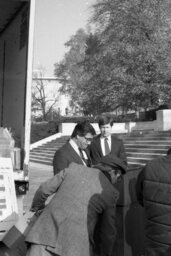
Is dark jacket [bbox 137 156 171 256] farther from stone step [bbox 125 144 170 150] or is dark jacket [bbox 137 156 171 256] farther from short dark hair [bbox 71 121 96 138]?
stone step [bbox 125 144 170 150]

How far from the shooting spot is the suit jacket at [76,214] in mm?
2963

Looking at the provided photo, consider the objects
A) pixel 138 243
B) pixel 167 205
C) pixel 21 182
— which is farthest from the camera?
pixel 21 182

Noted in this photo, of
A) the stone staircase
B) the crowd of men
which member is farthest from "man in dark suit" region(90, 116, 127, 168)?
the stone staircase

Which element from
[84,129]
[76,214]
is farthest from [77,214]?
[84,129]

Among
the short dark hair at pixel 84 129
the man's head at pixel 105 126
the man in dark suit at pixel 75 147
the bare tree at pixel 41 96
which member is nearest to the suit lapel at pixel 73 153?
the man in dark suit at pixel 75 147

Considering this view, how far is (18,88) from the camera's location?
684 cm

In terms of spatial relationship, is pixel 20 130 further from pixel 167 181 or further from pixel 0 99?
pixel 167 181

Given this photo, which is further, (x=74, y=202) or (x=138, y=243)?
(x=138, y=243)

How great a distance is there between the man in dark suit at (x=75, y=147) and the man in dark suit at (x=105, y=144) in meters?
0.97

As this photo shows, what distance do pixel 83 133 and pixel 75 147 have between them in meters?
0.25

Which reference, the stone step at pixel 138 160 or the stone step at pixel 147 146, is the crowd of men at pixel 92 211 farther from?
the stone step at pixel 147 146

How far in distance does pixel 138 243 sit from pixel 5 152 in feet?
8.70

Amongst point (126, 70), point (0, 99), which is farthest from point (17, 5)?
point (126, 70)

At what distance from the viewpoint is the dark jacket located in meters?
2.82
